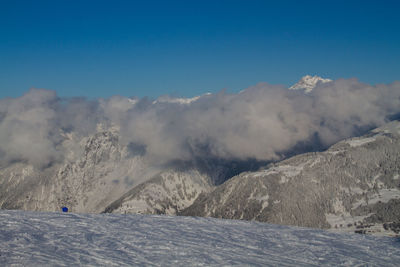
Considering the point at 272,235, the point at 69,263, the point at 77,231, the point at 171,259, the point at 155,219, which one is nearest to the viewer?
the point at 69,263

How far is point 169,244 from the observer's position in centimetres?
2378

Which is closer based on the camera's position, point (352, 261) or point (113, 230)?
point (352, 261)

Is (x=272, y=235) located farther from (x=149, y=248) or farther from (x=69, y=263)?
(x=69, y=263)

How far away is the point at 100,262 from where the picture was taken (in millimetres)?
19797

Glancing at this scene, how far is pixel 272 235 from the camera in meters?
28.4

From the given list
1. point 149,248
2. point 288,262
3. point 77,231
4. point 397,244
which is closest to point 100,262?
point 149,248

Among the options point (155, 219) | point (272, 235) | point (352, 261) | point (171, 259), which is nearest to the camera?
point (171, 259)

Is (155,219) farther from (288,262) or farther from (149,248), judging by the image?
(288,262)

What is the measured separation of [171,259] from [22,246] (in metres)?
9.04

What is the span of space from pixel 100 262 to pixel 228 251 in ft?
26.6

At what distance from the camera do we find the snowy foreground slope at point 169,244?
2064cm

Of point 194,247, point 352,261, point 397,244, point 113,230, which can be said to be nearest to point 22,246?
point 113,230

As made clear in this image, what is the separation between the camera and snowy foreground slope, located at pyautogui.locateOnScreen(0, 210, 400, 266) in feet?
67.7

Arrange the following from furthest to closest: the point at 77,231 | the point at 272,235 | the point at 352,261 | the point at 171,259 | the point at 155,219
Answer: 1. the point at 155,219
2. the point at 272,235
3. the point at 77,231
4. the point at 352,261
5. the point at 171,259
